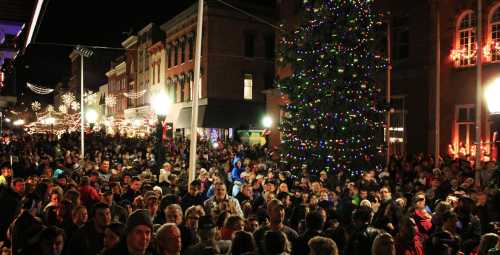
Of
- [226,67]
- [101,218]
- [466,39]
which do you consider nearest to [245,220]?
[101,218]

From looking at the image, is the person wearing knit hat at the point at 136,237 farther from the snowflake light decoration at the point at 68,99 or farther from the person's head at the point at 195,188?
the snowflake light decoration at the point at 68,99

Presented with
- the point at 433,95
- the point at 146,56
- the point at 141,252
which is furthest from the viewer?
the point at 146,56

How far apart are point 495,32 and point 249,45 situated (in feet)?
69.6

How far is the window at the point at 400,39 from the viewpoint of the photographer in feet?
83.1

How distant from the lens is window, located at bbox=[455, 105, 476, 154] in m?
22.4

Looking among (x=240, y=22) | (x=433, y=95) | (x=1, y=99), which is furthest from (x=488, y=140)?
(x=240, y=22)

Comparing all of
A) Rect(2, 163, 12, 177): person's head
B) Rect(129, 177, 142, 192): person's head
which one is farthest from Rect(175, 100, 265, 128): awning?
Rect(129, 177, 142, 192): person's head

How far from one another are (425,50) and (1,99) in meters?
18.6

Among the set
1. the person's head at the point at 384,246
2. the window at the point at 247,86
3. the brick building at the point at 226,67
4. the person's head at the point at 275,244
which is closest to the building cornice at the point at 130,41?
the brick building at the point at 226,67

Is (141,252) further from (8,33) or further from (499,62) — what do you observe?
(499,62)

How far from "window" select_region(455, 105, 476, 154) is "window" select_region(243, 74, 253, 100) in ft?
62.7

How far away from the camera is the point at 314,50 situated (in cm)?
1555

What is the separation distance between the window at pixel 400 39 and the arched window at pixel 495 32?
14.0 feet

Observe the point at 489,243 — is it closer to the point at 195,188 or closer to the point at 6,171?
the point at 195,188
